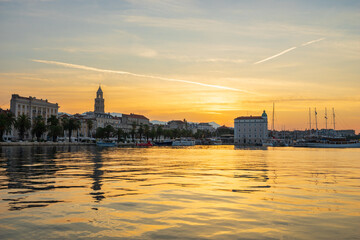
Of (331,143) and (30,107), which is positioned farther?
(331,143)

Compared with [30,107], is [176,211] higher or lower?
lower

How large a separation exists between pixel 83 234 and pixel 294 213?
8.34 metres

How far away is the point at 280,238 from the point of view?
32.7ft

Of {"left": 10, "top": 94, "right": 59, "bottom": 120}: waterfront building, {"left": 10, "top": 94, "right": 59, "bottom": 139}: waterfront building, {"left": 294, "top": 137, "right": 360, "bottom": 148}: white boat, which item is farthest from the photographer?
{"left": 294, "top": 137, "right": 360, "bottom": 148}: white boat

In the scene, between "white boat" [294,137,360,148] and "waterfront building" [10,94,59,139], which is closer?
"waterfront building" [10,94,59,139]

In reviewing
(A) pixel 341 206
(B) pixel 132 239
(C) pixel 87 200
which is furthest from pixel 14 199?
(A) pixel 341 206

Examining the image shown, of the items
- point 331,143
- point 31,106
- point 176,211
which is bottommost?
point 331,143

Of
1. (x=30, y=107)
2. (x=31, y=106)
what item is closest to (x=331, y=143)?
(x=31, y=106)

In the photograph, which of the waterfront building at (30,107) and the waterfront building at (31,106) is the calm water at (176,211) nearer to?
the waterfront building at (30,107)

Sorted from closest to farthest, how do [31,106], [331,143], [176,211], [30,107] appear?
[176,211]
[30,107]
[31,106]
[331,143]

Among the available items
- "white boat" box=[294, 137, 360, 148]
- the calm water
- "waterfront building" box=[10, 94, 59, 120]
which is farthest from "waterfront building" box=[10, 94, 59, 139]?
the calm water

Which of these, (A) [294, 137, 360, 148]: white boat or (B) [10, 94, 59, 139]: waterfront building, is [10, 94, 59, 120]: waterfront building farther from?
(A) [294, 137, 360, 148]: white boat

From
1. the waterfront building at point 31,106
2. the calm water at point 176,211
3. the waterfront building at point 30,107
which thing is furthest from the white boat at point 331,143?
the calm water at point 176,211

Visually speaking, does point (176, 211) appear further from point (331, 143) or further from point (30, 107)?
point (331, 143)
